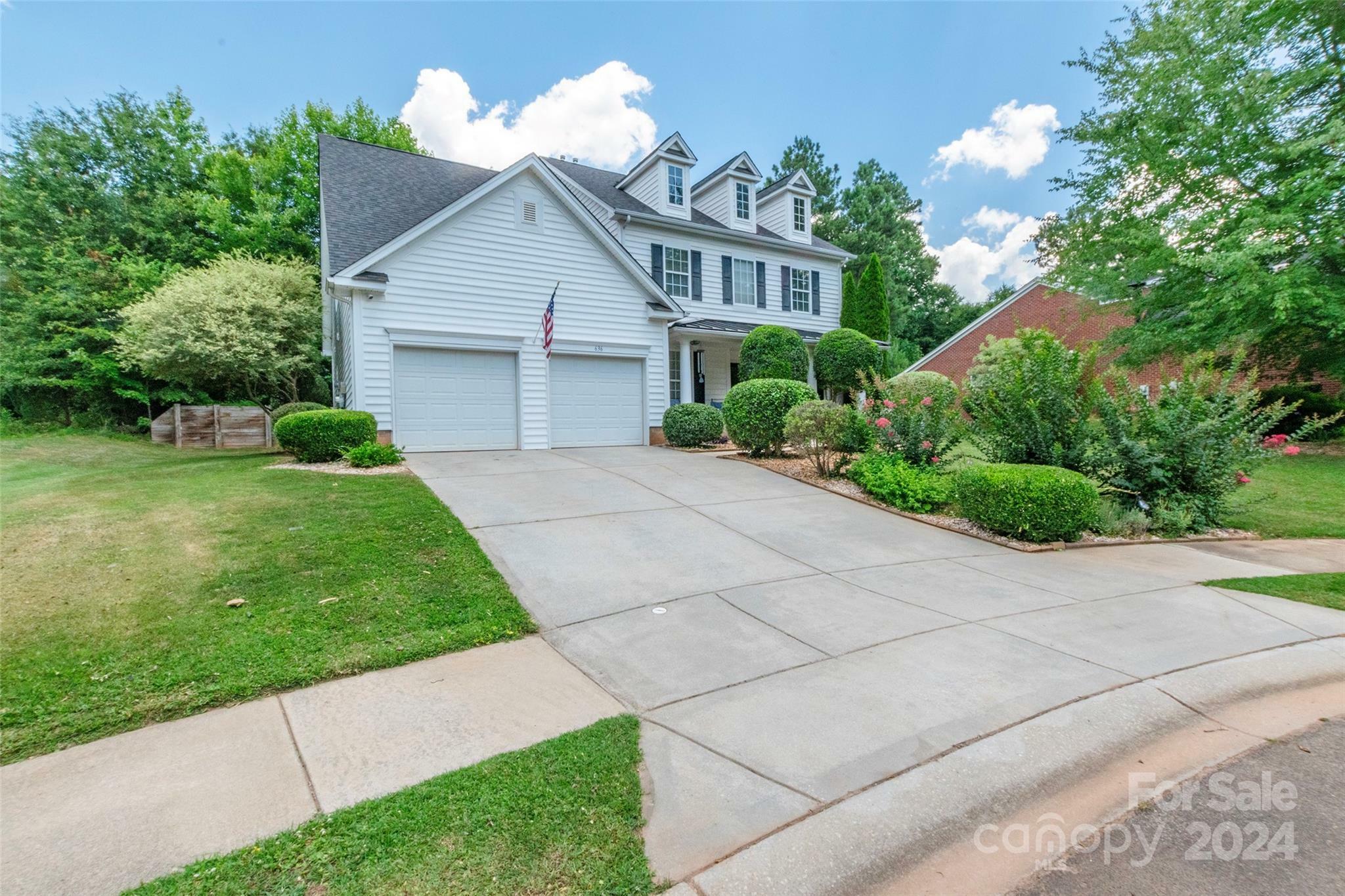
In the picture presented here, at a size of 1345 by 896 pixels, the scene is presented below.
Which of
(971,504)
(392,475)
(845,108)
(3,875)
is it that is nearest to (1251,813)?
(3,875)

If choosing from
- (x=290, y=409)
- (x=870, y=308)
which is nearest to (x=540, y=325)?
(x=290, y=409)

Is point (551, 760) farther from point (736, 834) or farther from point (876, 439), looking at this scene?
point (876, 439)

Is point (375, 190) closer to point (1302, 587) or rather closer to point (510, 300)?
point (510, 300)

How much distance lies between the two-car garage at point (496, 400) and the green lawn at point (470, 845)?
33.1ft

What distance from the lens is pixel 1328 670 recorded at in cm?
369

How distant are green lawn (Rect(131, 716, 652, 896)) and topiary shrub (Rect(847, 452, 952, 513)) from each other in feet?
22.5

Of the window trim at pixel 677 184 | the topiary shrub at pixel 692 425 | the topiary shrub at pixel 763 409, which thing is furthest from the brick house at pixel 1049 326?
the window trim at pixel 677 184

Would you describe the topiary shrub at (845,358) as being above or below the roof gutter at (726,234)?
below

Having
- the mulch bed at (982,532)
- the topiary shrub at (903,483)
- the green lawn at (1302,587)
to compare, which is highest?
the topiary shrub at (903,483)

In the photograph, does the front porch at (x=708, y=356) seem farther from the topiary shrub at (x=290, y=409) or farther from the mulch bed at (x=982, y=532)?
the topiary shrub at (x=290, y=409)

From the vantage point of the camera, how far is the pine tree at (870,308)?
23.1 meters

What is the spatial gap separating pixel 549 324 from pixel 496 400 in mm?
1980

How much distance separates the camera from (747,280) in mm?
19719

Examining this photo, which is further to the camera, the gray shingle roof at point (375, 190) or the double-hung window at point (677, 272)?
the double-hung window at point (677, 272)
